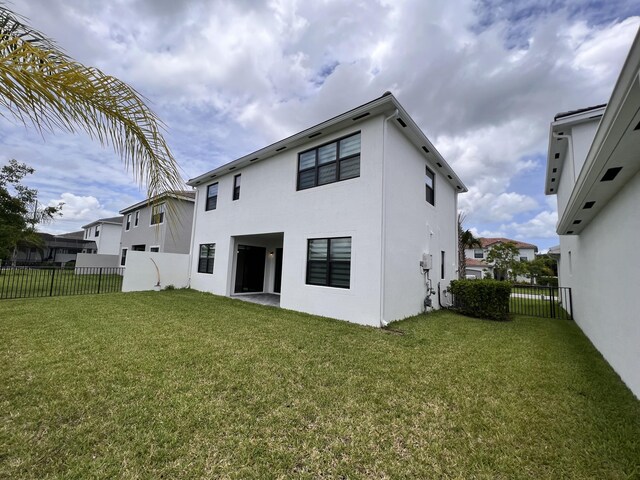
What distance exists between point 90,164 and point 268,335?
4406 mm

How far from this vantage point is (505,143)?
13.4m

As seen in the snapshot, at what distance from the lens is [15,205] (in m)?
15.5

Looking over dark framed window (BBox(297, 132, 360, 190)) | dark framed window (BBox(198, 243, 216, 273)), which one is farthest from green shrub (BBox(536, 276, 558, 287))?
dark framed window (BBox(198, 243, 216, 273))

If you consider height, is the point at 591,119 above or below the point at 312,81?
below

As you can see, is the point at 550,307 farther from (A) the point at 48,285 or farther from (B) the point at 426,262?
(A) the point at 48,285

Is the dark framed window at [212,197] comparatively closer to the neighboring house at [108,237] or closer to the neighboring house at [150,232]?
the neighboring house at [150,232]

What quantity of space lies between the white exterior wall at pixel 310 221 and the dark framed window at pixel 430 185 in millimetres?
3639

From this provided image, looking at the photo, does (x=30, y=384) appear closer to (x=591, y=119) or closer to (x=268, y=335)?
(x=268, y=335)

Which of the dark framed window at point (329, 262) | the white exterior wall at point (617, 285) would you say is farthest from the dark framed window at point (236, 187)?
A: the white exterior wall at point (617, 285)

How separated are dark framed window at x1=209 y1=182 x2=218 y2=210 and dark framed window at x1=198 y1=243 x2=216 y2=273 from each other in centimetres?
187

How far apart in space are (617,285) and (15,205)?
2478 cm

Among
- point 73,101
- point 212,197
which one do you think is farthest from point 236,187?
point 73,101

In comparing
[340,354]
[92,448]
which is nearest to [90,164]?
[92,448]

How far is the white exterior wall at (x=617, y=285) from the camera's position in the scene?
3523 mm
